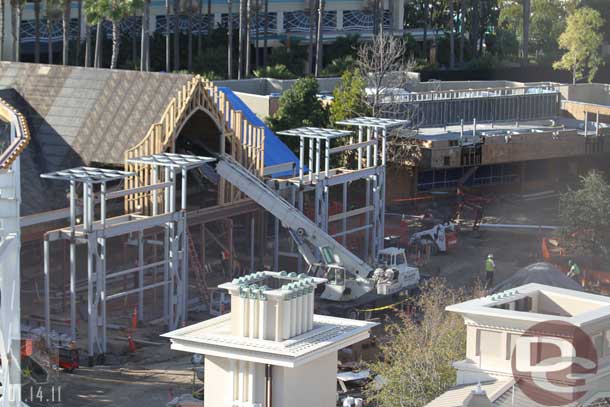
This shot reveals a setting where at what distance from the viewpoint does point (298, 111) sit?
71.4 meters

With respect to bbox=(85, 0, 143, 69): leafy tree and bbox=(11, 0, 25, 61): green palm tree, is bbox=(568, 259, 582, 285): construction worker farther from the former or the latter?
bbox=(11, 0, 25, 61): green palm tree

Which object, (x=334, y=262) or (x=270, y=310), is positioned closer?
→ (x=270, y=310)

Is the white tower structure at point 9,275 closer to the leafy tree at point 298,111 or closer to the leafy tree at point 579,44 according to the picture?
the leafy tree at point 298,111

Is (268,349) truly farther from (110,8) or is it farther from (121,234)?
(110,8)

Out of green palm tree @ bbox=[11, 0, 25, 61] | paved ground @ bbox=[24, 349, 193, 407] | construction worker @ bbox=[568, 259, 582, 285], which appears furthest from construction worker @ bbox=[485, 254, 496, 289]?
green palm tree @ bbox=[11, 0, 25, 61]

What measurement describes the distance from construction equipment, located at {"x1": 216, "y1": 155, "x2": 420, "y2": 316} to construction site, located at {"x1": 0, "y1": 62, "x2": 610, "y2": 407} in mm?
74

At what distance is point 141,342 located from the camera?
47.5 meters

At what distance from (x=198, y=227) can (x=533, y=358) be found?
104ft

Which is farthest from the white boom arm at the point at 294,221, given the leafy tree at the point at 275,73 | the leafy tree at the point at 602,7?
the leafy tree at the point at 602,7

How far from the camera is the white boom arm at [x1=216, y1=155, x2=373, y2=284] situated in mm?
54250

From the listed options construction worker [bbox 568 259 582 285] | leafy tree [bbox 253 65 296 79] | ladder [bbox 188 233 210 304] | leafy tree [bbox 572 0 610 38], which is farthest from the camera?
leafy tree [bbox 572 0 610 38]

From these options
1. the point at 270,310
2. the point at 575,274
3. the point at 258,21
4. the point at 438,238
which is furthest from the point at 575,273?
the point at 258,21

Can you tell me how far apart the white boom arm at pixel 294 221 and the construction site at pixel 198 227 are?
75mm

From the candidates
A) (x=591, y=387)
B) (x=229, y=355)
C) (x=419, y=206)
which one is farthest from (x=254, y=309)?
(x=419, y=206)
